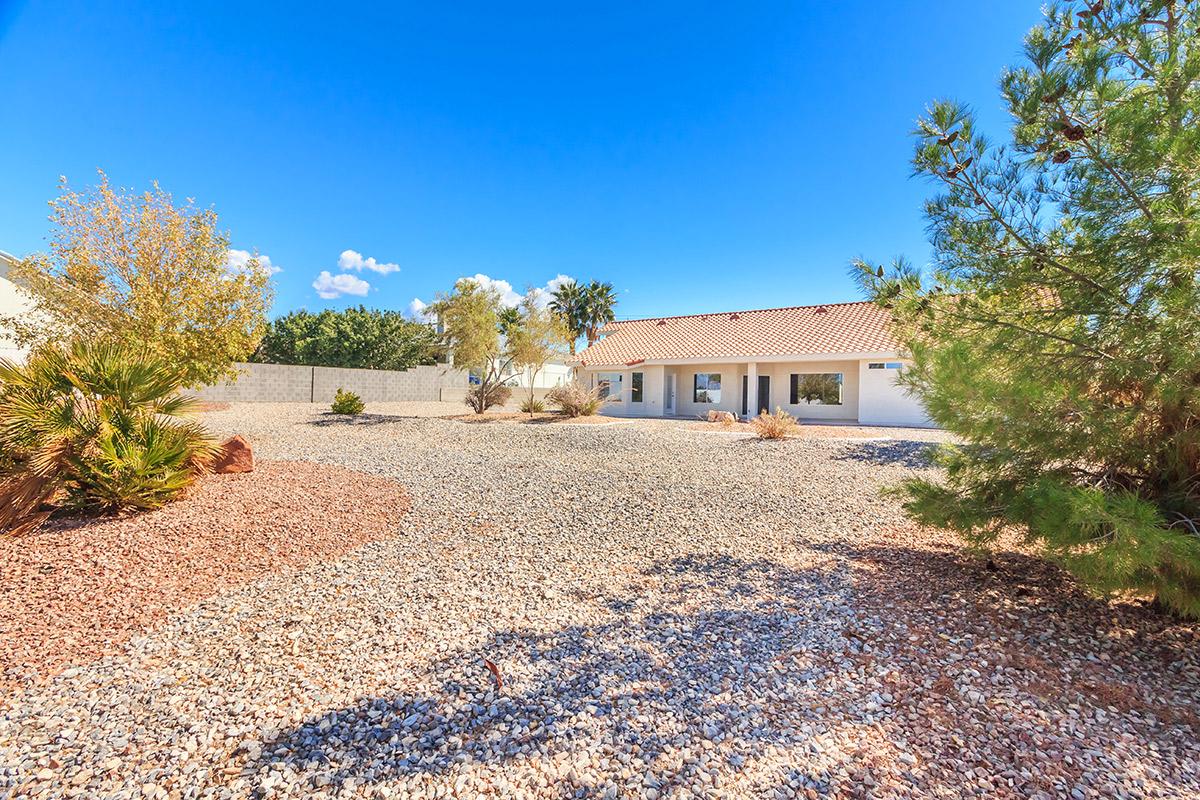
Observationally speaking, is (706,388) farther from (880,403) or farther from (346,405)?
(346,405)

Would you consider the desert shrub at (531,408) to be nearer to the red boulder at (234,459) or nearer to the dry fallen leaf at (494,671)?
the red boulder at (234,459)

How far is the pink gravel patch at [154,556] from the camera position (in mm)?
3404

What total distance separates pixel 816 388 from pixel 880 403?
8.25 ft

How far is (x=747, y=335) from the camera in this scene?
72.4 feet

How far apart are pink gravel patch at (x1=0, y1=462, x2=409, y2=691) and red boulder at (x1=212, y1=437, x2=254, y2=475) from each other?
37 cm

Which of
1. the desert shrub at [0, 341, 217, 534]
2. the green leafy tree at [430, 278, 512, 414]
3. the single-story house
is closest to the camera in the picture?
the desert shrub at [0, 341, 217, 534]

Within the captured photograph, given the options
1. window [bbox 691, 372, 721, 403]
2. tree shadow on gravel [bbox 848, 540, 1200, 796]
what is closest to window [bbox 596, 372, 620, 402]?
window [bbox 691, 372, 721, 403]

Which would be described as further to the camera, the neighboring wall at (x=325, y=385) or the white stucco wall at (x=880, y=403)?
the neighboring wall at (x=325, y=385)

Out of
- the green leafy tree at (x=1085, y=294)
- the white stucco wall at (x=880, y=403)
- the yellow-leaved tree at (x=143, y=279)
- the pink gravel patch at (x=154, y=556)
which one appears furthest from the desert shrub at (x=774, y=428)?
the yellow-leaved tree at (x=143, y=279)

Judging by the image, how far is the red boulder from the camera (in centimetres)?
716

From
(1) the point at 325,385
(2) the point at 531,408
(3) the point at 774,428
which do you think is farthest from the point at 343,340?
(3) the point at 774,428

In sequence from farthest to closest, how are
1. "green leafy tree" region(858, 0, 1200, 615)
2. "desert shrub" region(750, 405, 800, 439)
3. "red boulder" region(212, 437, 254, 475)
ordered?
"desert shrub" region(750, 405, 800, 439), "red boulder" region(212, 437, 254, 475), "green leafy tree" region(858, 0, 1200, 615)

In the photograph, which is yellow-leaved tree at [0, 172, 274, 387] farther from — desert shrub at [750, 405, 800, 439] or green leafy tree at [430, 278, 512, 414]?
desert shrub at [750, 405, 800, 439]

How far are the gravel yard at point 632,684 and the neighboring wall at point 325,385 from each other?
18250 millimetres
